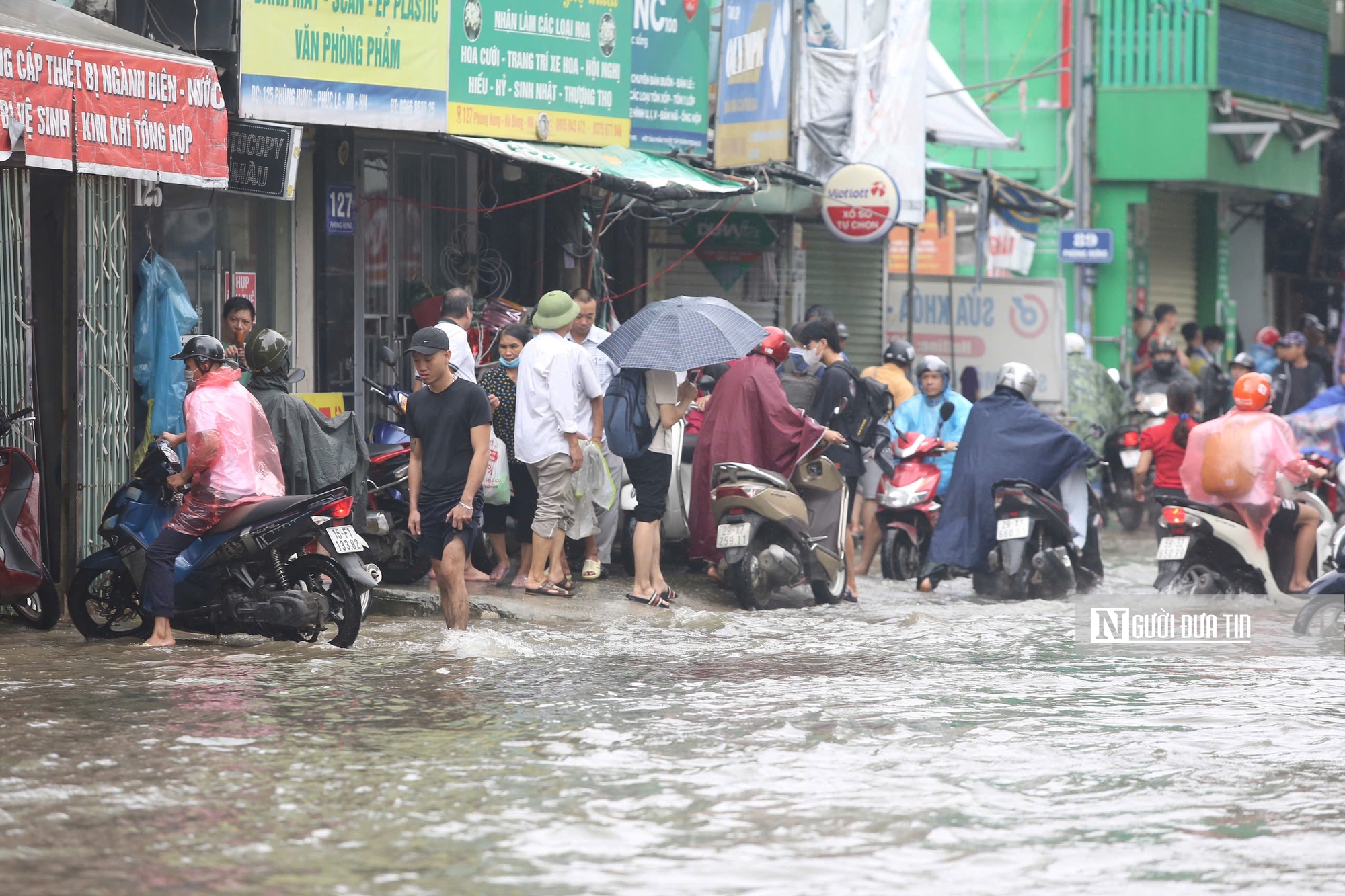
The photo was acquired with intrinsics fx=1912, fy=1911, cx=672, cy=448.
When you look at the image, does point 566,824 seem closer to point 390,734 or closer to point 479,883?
point 479,883

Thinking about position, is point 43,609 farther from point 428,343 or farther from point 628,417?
point 628,417

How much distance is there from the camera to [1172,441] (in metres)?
15.2

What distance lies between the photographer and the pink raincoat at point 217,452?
372 inches

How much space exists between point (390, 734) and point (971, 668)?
3.40 m

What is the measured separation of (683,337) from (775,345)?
1.01m

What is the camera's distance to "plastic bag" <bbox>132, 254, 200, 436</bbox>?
37.5 ft

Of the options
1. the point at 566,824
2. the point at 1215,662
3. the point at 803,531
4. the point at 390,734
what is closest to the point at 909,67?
the point at 803,531

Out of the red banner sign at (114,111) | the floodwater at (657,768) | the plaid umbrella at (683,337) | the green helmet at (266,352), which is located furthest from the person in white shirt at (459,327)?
the floodwater at (657,768)

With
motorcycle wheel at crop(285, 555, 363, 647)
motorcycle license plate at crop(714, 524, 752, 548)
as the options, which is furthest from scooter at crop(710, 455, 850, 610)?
motorcycle wheel at crop(285, 555, 363, 647)

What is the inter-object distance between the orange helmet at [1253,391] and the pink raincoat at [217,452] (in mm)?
6113

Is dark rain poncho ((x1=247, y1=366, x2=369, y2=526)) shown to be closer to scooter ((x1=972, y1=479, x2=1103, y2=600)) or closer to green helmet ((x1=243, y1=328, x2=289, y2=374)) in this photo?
green helmet ((x1=243, y1=328, x2=289, y2=374))

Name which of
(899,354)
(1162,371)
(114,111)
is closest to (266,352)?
(114,111)

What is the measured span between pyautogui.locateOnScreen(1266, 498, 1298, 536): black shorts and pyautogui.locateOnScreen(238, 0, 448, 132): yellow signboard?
6.27 m

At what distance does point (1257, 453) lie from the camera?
11.9 metres
